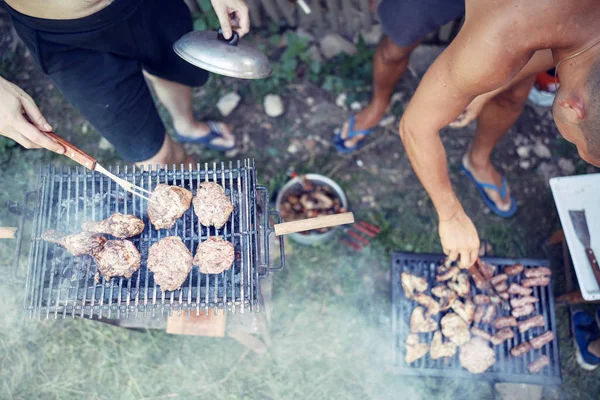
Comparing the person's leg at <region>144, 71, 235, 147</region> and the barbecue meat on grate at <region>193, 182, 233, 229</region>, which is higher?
the person's leg at <region>144, 71, 235, 147</region>

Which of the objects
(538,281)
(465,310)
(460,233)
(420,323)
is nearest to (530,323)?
(538,281)

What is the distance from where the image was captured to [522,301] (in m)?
3.45

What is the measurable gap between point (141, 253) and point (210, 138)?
196cm

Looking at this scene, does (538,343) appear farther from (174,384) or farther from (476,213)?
(174,384)

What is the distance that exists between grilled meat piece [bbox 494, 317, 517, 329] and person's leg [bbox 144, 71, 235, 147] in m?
2.96

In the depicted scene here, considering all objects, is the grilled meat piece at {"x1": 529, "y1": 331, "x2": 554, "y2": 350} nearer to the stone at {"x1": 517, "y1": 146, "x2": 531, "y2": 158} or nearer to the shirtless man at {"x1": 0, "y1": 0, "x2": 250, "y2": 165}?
the stone at {"x1": 517, "y1": 146, "x2": 531, "y2": 158}

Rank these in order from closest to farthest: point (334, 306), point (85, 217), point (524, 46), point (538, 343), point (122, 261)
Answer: point (524, 46)
point (122, 261)
point (85, 217)
point (538, 343)
point (334, 306)

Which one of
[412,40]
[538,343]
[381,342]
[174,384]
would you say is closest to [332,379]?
[381,342]

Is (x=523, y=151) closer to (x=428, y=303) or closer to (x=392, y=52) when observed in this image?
(x=392, y=52)

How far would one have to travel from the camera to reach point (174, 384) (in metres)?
3.88

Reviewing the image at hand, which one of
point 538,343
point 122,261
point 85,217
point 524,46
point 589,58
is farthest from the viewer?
point 538,343

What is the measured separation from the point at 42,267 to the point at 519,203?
13.7 ft

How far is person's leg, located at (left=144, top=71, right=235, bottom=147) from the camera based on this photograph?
375cm

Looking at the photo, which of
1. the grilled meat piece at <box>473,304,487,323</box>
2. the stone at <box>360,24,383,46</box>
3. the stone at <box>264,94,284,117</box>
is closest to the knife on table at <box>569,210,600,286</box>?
the grilled meat piece at <box>473,304,487,323</box>
